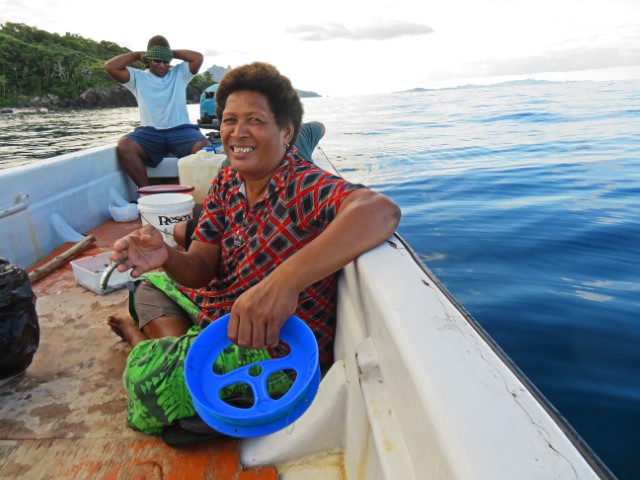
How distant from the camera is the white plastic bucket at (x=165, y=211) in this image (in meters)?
2.89

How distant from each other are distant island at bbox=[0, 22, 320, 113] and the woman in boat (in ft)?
170

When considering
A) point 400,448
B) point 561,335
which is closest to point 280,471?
point 400,448

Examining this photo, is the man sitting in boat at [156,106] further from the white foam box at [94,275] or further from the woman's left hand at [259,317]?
the woman's left hand at [259,317]

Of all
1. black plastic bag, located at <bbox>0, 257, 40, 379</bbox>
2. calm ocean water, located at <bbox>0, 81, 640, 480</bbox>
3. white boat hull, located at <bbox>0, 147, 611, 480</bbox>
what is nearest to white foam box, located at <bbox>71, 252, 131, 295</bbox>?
black plastic bag, located at <bbox>0, 257, 40, 379</bbox>

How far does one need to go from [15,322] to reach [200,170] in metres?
2.35

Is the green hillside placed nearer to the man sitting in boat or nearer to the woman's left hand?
the man sitting in boat

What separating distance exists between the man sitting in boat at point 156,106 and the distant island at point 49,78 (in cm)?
4846

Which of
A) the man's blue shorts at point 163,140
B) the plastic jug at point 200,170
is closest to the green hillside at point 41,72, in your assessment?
the man's blue shorts at point 163,140

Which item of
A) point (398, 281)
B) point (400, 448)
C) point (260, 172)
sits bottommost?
point (400, 448)

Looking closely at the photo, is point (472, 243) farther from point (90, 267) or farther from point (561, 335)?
point (90, 267)

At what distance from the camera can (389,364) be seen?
965 mm

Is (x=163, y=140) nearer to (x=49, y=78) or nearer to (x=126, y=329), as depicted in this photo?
(x=126, y=329)

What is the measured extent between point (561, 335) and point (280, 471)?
178 centimetres

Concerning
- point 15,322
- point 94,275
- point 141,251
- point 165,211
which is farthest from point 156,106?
point 141,251
